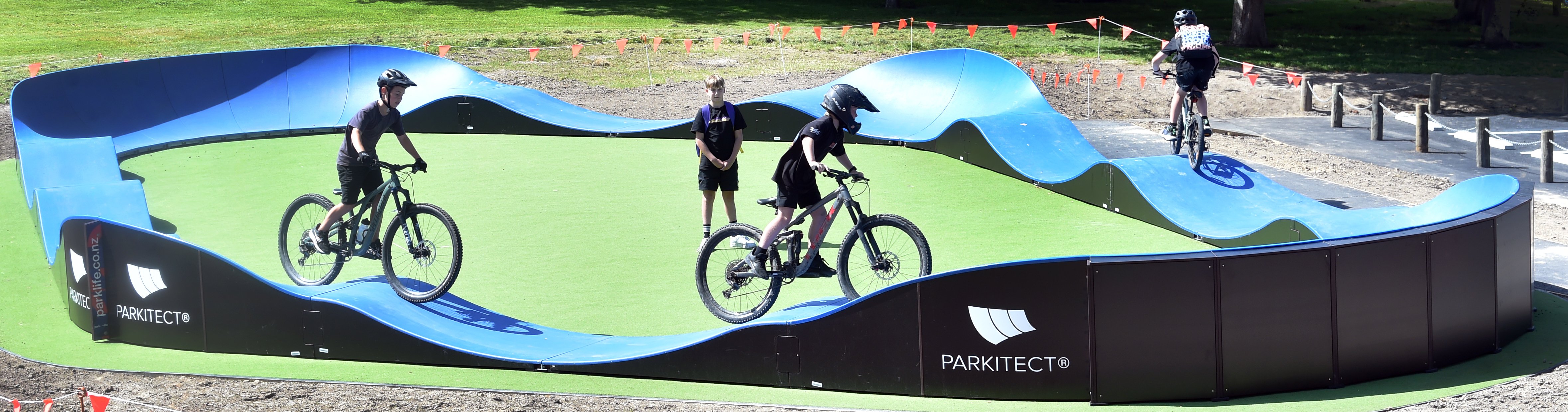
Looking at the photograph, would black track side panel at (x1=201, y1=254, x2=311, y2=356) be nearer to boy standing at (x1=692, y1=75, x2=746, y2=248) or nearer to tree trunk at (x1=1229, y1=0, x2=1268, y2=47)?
boy standing at (x1=692, y1=75, x2=746, y2=248)

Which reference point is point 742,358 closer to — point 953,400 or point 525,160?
point 953,400

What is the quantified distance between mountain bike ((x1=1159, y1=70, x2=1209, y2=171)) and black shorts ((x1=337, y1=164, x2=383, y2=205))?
7.37 m

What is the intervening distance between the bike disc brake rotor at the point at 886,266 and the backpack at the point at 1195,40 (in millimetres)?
5588

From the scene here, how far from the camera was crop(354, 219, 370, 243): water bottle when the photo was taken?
834 cm

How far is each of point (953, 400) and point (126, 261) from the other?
540 cm

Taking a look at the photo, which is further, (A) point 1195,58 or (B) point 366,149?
(A) point 1195,58

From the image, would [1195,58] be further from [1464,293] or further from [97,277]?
[97,277]

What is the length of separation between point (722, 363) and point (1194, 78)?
686 cm

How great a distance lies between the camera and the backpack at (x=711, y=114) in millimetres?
8883

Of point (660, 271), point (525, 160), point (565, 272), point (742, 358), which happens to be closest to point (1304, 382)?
point (742, 358)

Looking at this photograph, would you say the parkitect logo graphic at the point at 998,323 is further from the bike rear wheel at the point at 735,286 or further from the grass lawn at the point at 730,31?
the grass lawn at the point at 730,31

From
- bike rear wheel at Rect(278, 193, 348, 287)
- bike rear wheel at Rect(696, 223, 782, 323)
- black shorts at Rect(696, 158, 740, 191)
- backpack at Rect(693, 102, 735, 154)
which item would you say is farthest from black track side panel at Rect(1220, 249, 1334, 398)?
bike rear wheel at Rect(278, 193, 348, 287)

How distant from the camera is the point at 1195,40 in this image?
38.5ft

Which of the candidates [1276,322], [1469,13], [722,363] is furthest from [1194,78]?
[1469,13]
